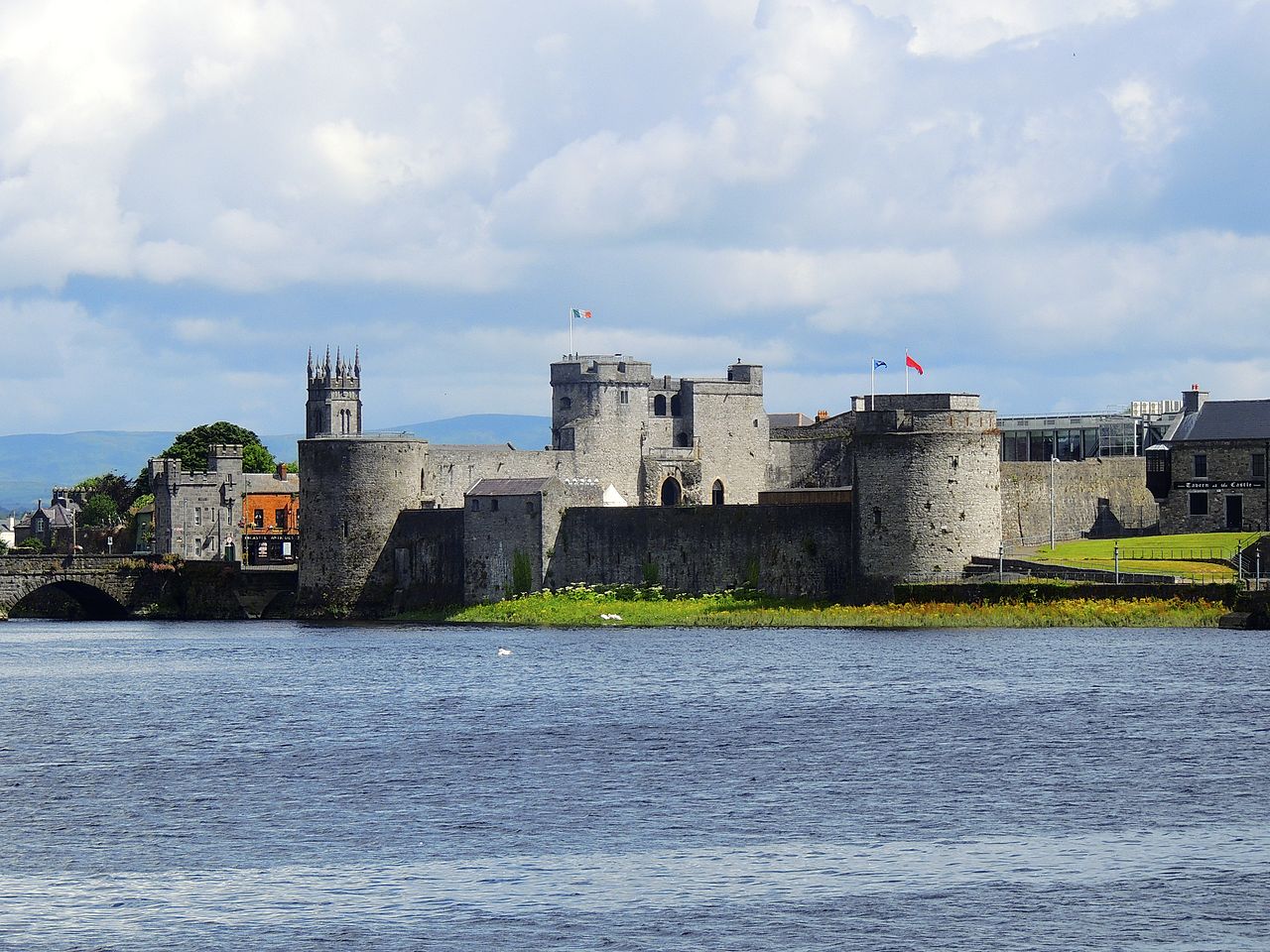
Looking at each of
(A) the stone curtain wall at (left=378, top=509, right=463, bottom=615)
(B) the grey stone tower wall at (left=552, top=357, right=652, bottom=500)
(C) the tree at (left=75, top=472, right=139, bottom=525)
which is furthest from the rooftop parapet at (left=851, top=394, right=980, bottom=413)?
(C) the tree at (left=75, top=472, right=139, bottom=525)

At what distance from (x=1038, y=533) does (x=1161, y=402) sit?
30672 mm

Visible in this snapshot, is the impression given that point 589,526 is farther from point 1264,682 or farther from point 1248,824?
point 1248,824

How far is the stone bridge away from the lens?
8100 cm

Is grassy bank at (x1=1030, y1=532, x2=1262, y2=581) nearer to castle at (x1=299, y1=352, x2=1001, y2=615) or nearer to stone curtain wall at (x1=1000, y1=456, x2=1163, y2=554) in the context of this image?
stone curtain wall at (x1=1000, y1=456, x2=1163, y2=554)

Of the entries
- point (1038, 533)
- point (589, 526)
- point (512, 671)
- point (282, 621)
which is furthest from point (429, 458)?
point (512, 671)

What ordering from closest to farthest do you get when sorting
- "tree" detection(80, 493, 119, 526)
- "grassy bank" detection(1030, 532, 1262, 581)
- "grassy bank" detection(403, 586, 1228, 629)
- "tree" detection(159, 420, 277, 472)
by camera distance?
"grassy bank" detection(403, 586, 1228, 629), "grassy bank" detection(1030, 532, 1262, 581), "tree" detection(159, 420, 277, 472), "tree" detection(80, 493, 119, 526)

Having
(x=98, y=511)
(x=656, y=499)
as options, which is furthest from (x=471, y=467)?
(x=98, y=511)

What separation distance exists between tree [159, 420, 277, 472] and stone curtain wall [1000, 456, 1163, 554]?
51.9 meters

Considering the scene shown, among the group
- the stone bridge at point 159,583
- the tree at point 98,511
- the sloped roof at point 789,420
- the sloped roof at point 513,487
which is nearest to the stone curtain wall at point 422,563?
the sloped roof at point 513,487

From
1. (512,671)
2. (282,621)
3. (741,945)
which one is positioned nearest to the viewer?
(741,945)

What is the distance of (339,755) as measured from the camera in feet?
122

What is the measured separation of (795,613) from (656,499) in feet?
94.8

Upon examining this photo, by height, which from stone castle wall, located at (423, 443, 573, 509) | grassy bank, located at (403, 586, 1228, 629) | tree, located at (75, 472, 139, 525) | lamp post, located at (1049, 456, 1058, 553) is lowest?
grassy bank, located at (403, 586, 1228, 629)

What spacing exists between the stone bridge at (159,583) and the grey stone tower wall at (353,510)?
5.50 m
